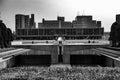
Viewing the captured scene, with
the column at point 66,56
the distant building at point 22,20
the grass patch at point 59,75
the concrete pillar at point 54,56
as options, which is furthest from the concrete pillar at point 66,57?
the distant building at point 22,20

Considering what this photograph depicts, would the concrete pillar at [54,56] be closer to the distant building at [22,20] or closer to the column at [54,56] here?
the column at [54,56]

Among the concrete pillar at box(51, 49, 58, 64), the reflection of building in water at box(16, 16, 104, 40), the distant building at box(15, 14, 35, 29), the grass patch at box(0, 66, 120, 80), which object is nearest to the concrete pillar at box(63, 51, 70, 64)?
the concrete pillar at box(51, 49, 58, 64)

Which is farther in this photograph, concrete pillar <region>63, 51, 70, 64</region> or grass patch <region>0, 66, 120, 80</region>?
concrete pillar <region>63, 51, 70, 64</region>

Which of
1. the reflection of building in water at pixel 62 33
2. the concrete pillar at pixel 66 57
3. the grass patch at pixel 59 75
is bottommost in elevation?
the concrete pillar at pixel 66 57

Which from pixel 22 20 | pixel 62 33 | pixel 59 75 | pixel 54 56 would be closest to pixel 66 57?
pixel 54 56

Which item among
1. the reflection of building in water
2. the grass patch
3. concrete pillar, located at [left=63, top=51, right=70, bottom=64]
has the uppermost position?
the reflection of building in water

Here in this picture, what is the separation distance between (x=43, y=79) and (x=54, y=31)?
111 metres

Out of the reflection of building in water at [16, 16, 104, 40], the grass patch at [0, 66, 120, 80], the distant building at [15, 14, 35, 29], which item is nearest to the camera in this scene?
the grass patch at [0, 66, 120, 80]

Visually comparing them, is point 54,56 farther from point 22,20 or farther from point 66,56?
point 22,20

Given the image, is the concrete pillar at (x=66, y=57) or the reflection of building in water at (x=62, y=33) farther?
the reflection of building in water at (x=62, y=33)

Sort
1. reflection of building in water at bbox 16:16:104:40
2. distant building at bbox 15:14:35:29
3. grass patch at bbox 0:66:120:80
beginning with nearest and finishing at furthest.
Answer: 1. grass patch at bbox 0:66:120:80
2. reflection of building in water at bbox 16:16:104:40
3. distant building at bbox 15:14:35:29

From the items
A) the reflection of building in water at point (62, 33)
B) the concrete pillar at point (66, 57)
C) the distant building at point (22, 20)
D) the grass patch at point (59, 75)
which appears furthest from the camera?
the distant building at point (22, 20)

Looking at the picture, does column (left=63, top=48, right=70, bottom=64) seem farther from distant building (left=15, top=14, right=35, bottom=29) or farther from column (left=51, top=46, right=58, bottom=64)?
distant building (left=15, top=14, right=35, bottom=29)

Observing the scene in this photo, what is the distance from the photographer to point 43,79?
26.5ft
